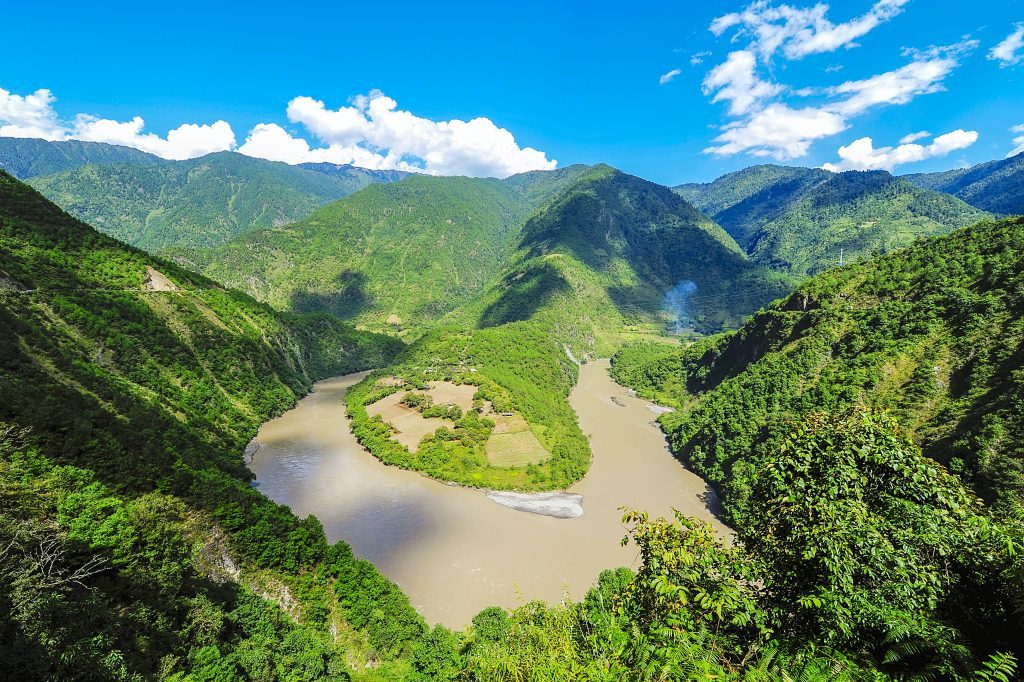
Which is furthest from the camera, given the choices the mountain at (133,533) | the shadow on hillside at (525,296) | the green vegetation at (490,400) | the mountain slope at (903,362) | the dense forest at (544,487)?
the shadow on hillside at (525,296)

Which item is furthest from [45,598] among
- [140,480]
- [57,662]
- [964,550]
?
[964,550]

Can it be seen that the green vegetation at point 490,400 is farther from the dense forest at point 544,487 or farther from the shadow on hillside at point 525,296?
the shadow on hillside at point 525,296

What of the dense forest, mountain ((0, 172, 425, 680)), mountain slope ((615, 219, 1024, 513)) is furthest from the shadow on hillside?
mountain ((0, 172, 425, 680))

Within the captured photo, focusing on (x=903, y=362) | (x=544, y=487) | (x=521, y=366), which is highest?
(x=903, y=362)

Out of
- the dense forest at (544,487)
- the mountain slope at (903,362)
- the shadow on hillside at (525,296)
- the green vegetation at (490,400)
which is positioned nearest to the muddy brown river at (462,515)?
the green vegetation at (490,400)

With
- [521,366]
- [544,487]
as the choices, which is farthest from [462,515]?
[521,366]

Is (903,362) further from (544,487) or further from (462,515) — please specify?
(462,515)
